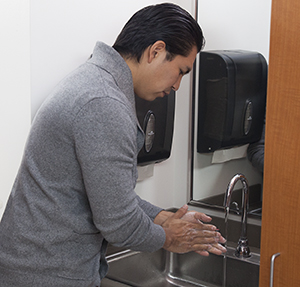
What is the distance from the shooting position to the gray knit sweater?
3.13 ft

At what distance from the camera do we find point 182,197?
2094mm

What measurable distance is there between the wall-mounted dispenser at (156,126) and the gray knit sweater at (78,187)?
2.04 ft

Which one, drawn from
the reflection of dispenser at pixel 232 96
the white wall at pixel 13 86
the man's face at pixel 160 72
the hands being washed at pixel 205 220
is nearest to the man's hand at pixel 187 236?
the hands being washed at pixel 205 220

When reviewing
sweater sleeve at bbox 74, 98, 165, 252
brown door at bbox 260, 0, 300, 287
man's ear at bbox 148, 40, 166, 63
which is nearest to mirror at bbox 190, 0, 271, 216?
brown door at bbox 260, 0, 300, 287

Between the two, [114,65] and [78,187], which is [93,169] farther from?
Result: [114,65]

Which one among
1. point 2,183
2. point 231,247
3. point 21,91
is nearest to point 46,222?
point 2,183

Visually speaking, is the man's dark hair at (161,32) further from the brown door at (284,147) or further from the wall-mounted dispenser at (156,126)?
the wall-mounted dispenser at (156,126)

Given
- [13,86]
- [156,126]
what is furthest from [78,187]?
[156,126]

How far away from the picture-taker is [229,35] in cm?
186

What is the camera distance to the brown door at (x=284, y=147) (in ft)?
3.84

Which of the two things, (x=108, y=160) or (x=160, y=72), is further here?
(x=160, y=72)

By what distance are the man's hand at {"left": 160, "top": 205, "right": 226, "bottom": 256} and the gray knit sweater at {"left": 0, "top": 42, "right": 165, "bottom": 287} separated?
0.24ft

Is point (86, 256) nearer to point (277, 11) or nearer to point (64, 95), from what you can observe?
point (64, 95)

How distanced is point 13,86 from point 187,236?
2.38 ft
